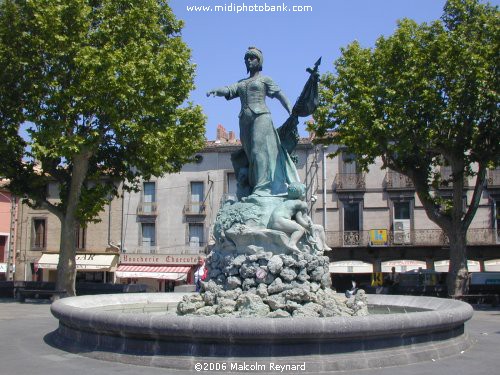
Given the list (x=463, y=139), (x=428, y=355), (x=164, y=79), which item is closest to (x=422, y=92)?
(x=463, y=139)

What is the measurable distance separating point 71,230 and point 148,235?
51.2 ft

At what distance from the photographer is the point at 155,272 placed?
36.4 metres

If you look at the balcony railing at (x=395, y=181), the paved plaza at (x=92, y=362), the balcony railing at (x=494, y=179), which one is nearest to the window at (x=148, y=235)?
the balcony railing at (x=395, y=181)

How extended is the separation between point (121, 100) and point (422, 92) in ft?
34.6

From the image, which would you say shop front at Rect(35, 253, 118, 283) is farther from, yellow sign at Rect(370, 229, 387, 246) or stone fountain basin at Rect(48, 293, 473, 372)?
stone fountain basin at Rect(48, 293, 473, 372)

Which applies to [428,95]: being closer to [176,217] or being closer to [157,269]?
[176,217]

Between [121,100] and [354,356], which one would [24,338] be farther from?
[121,100]

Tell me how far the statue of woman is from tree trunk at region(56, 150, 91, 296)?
1142cm

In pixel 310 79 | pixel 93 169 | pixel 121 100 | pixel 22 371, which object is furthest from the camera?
pixel 93 169

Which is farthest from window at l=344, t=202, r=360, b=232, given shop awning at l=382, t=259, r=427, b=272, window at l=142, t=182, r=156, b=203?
window at l=142, t=182, r=156, b=203

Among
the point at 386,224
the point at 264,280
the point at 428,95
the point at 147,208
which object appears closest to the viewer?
the point at 264,280

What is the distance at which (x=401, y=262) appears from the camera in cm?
3497

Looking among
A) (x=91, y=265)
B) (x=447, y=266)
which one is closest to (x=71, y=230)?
→ (x=91, y=265)

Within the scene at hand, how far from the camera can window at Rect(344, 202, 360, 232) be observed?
35.8 m
